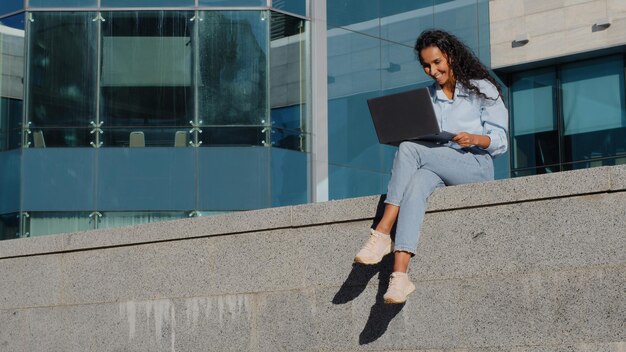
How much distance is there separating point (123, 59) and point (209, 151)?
224 cm

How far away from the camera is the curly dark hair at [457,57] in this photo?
6711mm

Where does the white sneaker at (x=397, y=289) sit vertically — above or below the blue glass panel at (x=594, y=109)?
below

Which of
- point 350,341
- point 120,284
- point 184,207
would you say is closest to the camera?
point 350,341

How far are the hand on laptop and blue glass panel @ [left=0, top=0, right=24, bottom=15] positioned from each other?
14.3m

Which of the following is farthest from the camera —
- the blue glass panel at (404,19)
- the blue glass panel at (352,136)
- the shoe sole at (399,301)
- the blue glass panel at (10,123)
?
the blue glass panel at (404,19)

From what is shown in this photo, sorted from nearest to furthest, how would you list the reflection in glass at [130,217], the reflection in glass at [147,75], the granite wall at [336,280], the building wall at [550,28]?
the granite wall at [336,280] → the reflection in glass at [130,217] → the reflection in glass at [147,75] → the building wall at [550,28]

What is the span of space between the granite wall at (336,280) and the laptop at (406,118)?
411 millimetres

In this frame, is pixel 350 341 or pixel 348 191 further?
pixel 348 191

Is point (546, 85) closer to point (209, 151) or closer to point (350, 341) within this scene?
point (209, 151)

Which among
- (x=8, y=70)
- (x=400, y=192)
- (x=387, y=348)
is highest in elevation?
(x=8, y=70)

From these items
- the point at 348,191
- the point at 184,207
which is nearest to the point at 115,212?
the point at 184,207

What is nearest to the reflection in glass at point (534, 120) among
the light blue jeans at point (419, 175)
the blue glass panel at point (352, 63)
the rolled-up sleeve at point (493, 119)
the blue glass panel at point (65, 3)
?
the blue glass panel at point (352, 63)

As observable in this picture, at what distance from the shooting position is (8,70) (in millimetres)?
19203

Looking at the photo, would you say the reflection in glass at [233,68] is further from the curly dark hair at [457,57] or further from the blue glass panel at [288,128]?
the curly dark hair at [457,57]
